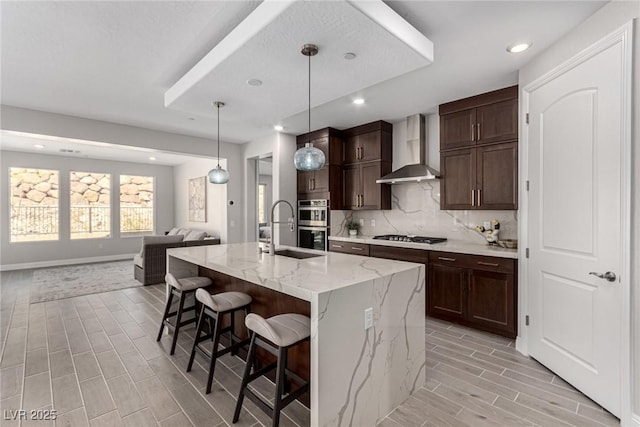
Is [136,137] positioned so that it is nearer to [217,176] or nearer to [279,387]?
[217,176]

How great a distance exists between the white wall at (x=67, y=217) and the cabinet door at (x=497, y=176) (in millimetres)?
8468

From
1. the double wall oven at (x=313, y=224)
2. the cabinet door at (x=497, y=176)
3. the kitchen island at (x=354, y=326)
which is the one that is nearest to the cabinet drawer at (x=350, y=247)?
the double wall oven at (x=313, y=224)

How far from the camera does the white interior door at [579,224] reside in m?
2.00

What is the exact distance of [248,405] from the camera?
2.09 m

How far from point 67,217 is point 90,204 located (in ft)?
1.86

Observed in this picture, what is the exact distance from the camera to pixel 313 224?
5234 millimetres

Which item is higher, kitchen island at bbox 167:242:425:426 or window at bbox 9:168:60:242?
window at bbox 9:168:60:242

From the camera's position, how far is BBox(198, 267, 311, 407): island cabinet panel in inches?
84.0

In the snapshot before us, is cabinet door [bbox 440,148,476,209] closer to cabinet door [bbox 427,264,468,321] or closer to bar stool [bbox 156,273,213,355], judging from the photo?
cabinet door [bbox 427,264,468,321]

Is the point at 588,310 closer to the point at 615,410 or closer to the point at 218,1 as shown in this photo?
the point at 615,410

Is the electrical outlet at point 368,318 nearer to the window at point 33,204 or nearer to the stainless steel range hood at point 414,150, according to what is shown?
the stainless steel range hood at point 414,150

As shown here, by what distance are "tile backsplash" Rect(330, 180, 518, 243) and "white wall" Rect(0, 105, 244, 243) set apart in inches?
91.9

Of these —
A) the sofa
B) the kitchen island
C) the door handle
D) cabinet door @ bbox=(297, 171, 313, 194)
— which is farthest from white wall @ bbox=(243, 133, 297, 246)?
the door handle

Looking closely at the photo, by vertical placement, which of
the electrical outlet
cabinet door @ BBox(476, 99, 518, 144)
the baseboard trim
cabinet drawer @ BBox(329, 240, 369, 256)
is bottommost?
the baseboard trim
